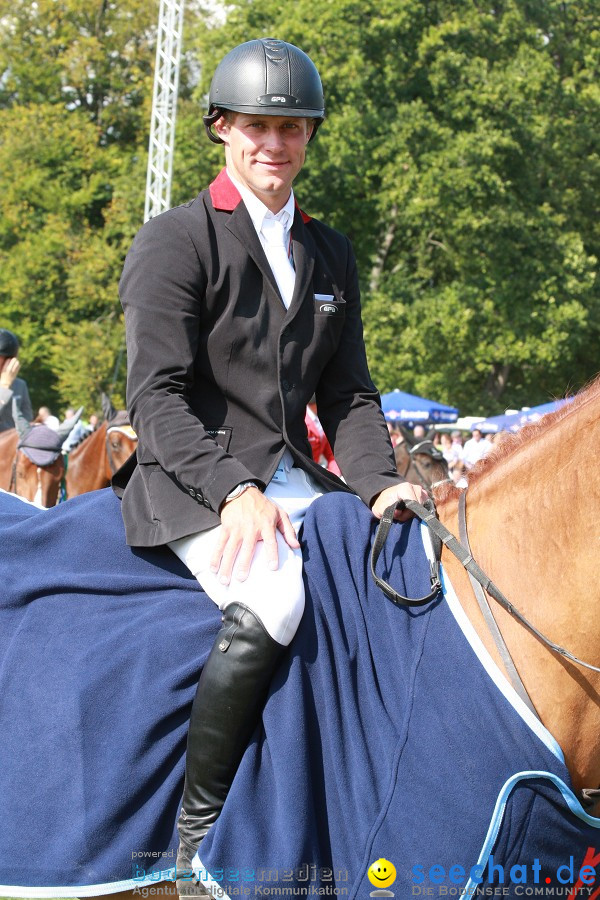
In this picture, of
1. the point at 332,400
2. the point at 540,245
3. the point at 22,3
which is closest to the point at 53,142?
the point at 22,3

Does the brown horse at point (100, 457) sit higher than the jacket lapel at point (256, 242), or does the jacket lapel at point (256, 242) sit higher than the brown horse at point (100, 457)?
the jacket lapel at point (256, 242)

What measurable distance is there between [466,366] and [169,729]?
2630 centimetres

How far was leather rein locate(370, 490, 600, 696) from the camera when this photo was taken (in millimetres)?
2412

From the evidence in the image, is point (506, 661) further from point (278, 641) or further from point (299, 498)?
point (299, 498)

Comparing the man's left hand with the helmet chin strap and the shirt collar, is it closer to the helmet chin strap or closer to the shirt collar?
the shirt collar

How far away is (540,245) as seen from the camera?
83.5 feet

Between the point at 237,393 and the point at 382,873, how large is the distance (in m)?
1.38

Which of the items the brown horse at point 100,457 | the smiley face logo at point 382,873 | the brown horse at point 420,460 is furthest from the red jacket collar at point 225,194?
the brown horse at point 420,460

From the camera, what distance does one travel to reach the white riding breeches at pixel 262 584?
2523 millimetres

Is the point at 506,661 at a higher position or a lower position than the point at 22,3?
lower

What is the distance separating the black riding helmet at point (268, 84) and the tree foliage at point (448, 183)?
19.7 meters

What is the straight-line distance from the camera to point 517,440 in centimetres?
273

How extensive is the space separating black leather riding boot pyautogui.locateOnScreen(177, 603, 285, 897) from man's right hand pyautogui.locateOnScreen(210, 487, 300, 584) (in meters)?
0.11

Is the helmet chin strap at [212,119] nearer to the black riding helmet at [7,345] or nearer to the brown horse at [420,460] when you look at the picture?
the black riding helmet at [7,345]
